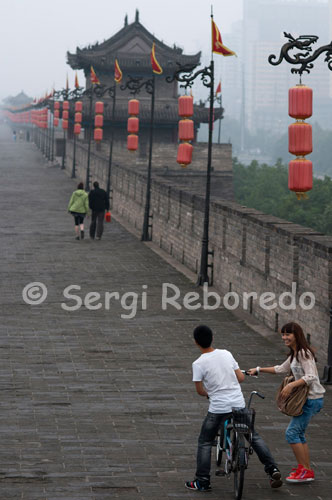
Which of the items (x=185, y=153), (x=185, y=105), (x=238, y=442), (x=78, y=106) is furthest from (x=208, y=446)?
(x=78, y=106)

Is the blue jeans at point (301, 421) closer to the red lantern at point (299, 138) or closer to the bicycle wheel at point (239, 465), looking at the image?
the bicycle wheel at point (239, 465)

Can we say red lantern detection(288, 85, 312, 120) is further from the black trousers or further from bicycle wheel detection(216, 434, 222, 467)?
the black trousers

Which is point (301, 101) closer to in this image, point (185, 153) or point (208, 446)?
point (208, 446)

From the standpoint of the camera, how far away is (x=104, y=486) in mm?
7691

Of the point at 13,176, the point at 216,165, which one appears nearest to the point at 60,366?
the point at 13,176

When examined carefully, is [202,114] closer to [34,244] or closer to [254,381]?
[34,244]

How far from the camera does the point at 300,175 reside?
14.2m

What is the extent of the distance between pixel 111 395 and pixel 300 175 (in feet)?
16.8

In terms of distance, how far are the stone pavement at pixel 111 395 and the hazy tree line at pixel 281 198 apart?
48.9 metres

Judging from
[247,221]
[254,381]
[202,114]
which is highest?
[202,114]

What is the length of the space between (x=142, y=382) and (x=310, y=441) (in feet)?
9.11

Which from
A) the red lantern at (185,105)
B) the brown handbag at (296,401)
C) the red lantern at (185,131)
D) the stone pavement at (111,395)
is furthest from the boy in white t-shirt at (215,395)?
the red lantern at (185,105)

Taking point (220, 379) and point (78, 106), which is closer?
point (220, 379)

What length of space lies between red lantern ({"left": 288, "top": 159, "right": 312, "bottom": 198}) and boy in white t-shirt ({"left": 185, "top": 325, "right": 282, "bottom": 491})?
23.2 feet
